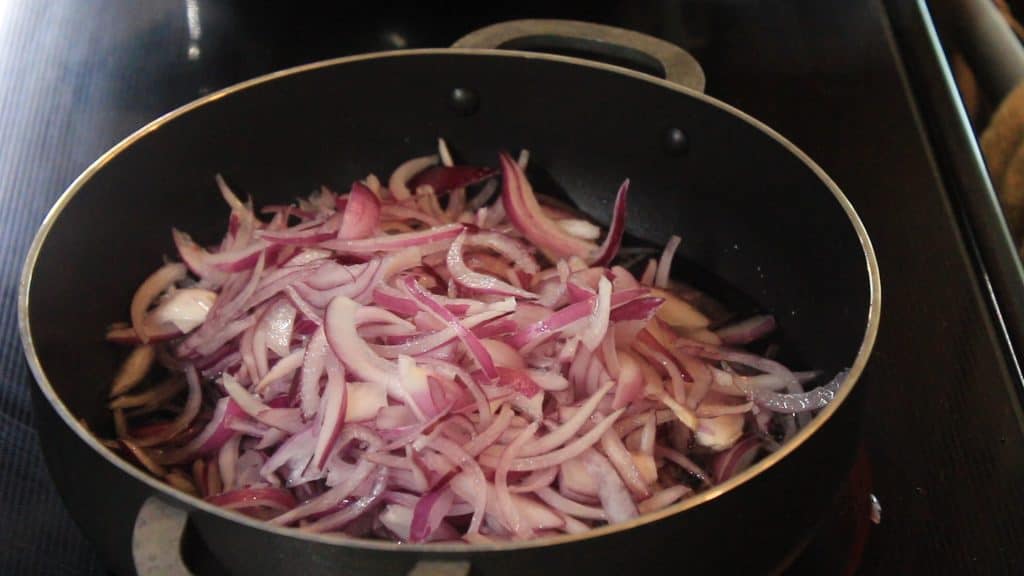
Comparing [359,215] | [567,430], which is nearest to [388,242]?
[359,215]

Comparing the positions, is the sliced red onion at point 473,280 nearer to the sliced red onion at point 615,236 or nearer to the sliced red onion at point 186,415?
the sliced red onion at point 615,236

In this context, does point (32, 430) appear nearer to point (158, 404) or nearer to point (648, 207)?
point (158, 404)

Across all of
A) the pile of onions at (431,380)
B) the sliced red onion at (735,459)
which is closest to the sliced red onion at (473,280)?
the pile of onions at (431,380)

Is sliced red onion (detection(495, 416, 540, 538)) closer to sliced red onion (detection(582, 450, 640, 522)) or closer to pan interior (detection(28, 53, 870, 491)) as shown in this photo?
sliced red onion (detection(582, 450, 640, 522))

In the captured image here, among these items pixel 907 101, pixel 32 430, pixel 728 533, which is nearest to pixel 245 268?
pixel 32 430

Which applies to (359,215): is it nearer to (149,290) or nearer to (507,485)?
(149,290)

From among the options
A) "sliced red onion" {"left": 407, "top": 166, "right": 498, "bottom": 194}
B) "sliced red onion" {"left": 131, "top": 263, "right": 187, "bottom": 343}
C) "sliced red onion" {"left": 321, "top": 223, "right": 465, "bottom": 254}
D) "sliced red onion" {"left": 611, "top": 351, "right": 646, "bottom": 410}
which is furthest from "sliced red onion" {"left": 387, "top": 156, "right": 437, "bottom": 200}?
"sliced red onion" {"left": 611, "top": 351, "right": 646, "bottom": 410}
